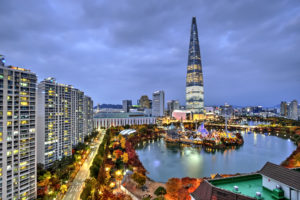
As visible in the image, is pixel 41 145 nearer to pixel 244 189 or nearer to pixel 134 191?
pixel 134 191

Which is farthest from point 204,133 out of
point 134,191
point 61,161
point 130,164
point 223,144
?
point 61,161

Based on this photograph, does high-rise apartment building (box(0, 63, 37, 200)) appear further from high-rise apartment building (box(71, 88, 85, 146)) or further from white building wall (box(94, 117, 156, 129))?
white building wall (box(94, 117, 156, 129))

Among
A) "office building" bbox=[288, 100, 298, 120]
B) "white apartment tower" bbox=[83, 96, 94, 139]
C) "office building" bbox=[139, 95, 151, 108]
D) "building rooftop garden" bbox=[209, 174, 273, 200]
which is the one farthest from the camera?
"office building" bbox=[139, 95, 151, 108]

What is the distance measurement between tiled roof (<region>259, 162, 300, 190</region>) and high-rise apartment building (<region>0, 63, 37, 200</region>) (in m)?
16.0

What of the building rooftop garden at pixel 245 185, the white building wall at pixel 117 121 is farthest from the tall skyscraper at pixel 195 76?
the building rooftop garden at pixel 245 185

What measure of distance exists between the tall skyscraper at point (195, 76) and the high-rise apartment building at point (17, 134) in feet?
234

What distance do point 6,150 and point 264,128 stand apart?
57906 millimetres

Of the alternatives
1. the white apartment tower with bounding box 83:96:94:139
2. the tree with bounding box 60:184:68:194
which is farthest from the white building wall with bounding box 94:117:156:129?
the tree with bounding box 60:184:68:194

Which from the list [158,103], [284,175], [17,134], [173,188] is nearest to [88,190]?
[173,188]

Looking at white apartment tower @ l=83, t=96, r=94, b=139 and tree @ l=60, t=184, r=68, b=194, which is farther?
white apartment tower @ l=83, t=96, r=94, b=139

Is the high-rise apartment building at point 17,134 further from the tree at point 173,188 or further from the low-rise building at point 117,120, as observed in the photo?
the low-rise building at point 117,120

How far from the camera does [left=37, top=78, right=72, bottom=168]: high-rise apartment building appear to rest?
1852cm

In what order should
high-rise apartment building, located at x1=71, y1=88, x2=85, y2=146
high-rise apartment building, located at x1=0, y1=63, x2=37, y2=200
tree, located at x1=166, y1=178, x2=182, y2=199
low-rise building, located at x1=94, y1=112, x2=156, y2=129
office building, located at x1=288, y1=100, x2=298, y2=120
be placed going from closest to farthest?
high-rise apartment building, located at x1=0, y1=63, x2=37, y2=200
tree, located at x1=166, y1=178, x2=182, y2=199
high-rise apartment building, located at x1=71, y1=88, x2=85, y2=146
low-rise building, located at x1=94, y1=112, x2=156, y2=129
office building, located at x1=288, y1=100, x2=298, y2=120

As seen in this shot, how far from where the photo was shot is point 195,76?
250 ft
